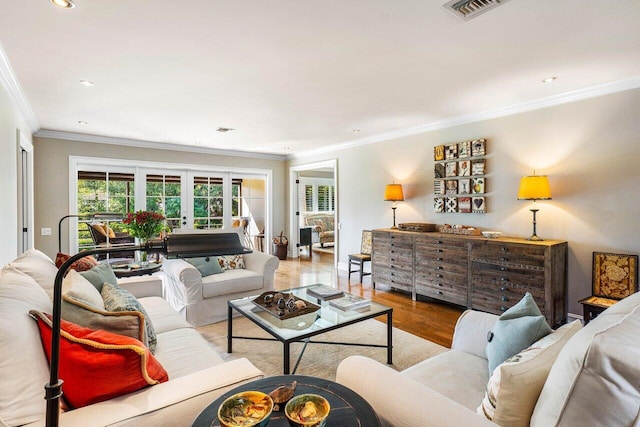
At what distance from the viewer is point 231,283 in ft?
11.5

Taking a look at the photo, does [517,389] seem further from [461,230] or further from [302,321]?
[461,230]

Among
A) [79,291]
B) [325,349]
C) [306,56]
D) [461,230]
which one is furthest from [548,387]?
[461,230]

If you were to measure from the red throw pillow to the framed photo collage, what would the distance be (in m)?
3.96

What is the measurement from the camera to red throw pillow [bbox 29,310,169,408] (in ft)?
3.67

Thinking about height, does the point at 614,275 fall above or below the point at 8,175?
below

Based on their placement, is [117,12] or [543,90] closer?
[117,12]

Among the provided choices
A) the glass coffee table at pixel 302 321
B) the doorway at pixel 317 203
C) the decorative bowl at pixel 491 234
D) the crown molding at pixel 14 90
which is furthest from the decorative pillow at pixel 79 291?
the doorway at pixel 317 203

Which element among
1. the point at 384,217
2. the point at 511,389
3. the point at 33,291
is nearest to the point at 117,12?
the point at 33,291

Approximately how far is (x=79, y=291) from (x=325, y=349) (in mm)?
1940

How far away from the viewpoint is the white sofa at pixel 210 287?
3299 millimetres

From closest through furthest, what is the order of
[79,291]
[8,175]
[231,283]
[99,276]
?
[79,291] → [99,276] → [8,175] → [231,283]

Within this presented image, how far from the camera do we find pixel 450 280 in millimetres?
3881

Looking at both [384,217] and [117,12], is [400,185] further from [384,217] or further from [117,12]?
[117,12]

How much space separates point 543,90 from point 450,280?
219cm
